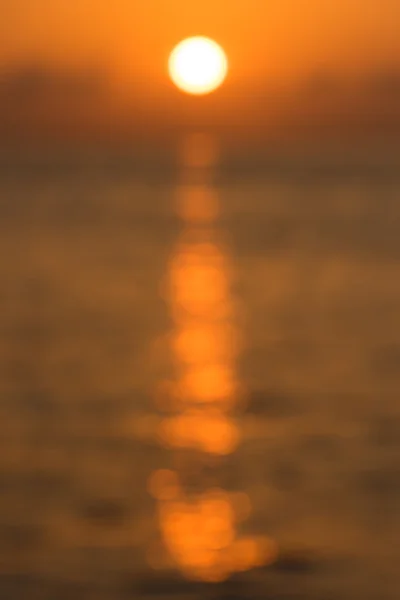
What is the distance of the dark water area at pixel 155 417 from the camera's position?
4.11m

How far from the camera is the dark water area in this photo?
13.5ft

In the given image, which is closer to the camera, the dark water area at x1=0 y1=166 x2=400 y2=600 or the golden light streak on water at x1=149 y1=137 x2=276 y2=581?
the dark water area at x1=0 y1=166 x2=400 y2=600

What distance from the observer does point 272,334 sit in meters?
8.97

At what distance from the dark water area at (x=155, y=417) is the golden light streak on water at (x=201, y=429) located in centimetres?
7

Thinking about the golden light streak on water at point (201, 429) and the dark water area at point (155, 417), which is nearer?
the dark water area at point (155, 417)

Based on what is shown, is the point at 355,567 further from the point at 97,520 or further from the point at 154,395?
the point at 154,395

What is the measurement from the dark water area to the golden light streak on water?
0.24ft

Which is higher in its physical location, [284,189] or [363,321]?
[284,189]

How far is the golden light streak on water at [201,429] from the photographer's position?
4266 mm

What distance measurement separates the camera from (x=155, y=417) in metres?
6.40

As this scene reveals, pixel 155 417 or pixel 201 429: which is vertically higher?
pixel 155 417

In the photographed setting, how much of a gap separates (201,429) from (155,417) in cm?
28

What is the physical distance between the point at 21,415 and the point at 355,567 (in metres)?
2.59

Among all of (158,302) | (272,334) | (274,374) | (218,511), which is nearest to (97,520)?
(218,511)
